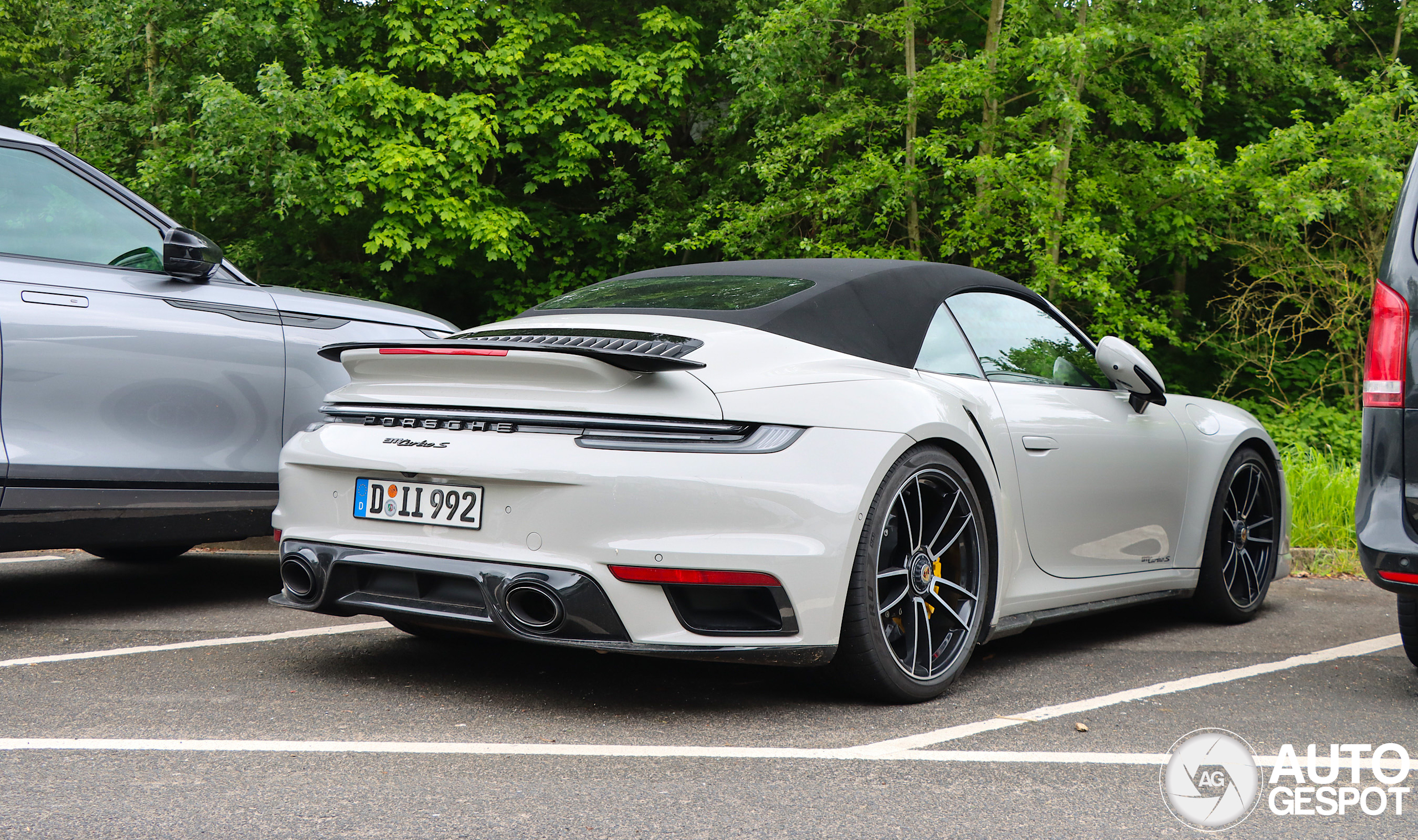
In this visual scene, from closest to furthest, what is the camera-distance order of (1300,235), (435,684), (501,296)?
1. (435,684)
2. (1300,235)
3. (501,296)

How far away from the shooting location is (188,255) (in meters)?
4.80

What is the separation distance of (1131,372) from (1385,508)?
1143 millimetres

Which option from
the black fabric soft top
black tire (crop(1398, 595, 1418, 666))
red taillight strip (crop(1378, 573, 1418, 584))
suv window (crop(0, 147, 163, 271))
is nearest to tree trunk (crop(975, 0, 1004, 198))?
the black fabric soft top

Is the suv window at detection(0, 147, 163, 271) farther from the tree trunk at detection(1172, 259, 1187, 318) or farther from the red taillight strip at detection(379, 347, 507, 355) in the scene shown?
the tree trunk at detection(1172, 259, 1187, 318)

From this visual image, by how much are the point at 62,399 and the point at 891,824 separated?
335cm

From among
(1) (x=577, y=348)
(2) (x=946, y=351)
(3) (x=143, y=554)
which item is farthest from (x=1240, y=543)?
(3) (x=143, y=554)

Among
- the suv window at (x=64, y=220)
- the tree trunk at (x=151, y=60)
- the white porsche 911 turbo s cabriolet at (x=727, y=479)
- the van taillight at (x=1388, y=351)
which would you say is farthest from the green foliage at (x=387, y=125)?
the van taillight at (x=1388, y=351)

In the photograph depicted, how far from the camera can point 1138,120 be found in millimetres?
13555

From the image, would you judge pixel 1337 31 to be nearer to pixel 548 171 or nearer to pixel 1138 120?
pixel 1138 120

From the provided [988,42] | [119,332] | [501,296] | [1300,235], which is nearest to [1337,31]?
[1300,235]

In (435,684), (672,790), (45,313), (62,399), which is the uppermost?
(45,313)

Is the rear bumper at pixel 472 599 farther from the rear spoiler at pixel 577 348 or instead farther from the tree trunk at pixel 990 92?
the tree trunk at pixel 990 92

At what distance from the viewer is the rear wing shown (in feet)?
10.6

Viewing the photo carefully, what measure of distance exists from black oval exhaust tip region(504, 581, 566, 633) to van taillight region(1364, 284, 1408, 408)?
8.05ft
